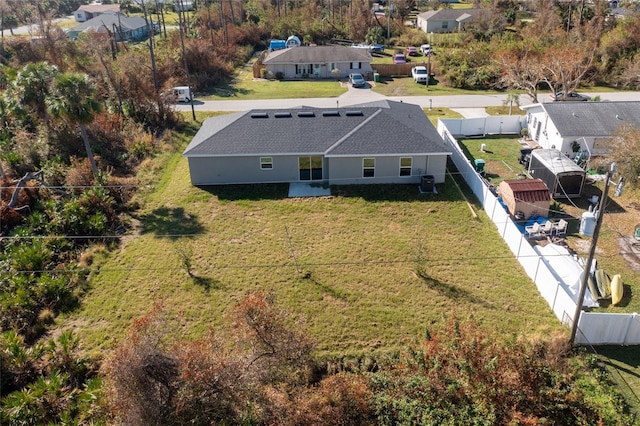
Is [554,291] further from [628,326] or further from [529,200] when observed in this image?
[529,200]

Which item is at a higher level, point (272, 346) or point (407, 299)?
point (272, 346)

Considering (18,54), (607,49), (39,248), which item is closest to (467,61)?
(607,49)

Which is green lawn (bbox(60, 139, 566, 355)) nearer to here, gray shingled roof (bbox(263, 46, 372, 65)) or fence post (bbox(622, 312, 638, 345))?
fence post (bbox(622, 312, 638, 345))

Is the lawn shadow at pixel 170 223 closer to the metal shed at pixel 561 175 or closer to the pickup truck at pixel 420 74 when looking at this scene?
the metal shed at pixel 561 175

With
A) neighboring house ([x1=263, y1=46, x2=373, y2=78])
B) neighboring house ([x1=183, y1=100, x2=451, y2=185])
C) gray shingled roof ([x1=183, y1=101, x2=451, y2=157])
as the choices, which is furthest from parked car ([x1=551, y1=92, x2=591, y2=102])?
neighboring house ([x1=183, y1=100, x2=451, y2=185])

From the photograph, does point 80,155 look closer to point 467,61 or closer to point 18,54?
point 18,54

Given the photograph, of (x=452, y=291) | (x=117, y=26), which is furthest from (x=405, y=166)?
(x=117, y=26)
